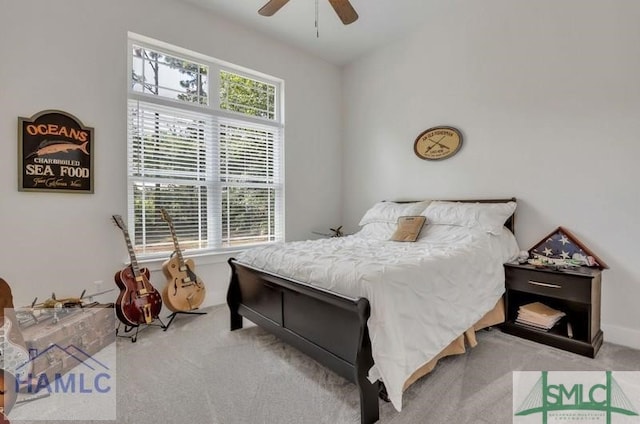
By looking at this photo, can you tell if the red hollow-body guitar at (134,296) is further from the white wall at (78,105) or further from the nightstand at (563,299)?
the nightstand at (563,299)

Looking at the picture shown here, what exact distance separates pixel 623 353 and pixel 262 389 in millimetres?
2695

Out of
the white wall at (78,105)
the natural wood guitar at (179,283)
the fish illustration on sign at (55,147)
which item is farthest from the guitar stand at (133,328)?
the fish illustration on sign at (55,147)

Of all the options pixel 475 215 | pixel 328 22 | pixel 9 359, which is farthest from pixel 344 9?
pixel 9 359

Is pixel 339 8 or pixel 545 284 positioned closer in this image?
pixel 339 8

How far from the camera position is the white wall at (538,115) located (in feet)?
8.03

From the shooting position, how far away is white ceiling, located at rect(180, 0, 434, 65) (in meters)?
3.27

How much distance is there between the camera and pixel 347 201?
4750 millimetres

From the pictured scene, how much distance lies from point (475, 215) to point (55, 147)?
3.74 m

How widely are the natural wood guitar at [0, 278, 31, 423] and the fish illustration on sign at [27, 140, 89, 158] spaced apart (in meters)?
1.19

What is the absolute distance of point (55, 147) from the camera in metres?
2.51

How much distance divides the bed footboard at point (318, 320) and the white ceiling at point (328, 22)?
2.76m

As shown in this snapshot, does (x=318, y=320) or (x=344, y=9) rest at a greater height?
(x=344, y=9)

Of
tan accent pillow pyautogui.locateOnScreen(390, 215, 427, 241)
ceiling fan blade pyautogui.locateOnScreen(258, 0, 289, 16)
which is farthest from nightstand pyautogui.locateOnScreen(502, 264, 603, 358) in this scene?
ceiling fan blade pyautogui.locateOnScreen(258, 0, 289, 16)

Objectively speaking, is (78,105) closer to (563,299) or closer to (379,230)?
(379,230)
